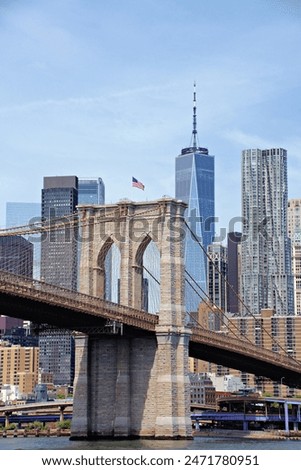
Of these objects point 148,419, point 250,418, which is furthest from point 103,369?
point 250,418

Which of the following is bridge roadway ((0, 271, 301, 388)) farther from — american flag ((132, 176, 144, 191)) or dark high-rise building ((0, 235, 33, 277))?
dark high-rise building ((0, 235, 33, 277))

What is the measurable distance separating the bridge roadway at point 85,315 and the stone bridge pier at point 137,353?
136 cm

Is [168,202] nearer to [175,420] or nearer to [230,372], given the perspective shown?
[175,420]

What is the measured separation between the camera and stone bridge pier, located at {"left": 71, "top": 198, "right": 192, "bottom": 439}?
→ 5944 centimetres

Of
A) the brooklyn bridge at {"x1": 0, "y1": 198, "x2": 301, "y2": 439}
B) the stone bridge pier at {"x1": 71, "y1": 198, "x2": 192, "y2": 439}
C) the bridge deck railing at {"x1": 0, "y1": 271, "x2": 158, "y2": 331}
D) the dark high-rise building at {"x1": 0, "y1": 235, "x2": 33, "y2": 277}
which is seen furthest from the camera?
the dark high-rise building at {"x1": 0, "y1": 235, "x2": 33, "y2": 277}

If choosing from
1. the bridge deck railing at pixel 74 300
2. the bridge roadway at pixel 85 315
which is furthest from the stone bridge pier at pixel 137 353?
the bridge deck railing at pixel 74 300

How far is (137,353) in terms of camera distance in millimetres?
61062

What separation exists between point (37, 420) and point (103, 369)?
60.5 metres

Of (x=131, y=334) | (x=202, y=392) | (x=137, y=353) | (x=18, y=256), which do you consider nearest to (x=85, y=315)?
(x=131, y=334)

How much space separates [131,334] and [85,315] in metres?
6.57

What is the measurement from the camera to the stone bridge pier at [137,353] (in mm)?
59438

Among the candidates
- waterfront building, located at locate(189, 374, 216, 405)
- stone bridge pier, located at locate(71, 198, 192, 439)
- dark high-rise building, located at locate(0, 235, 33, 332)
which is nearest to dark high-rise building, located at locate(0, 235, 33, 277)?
dark high-rise building, located at locate(0, 235, 33, 332)

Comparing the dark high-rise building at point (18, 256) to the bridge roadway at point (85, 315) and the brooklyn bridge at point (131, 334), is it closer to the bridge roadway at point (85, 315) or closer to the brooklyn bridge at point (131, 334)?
the bridge roadway at point (85, 315)

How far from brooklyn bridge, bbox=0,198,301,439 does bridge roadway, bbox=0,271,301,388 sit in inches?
4.6
